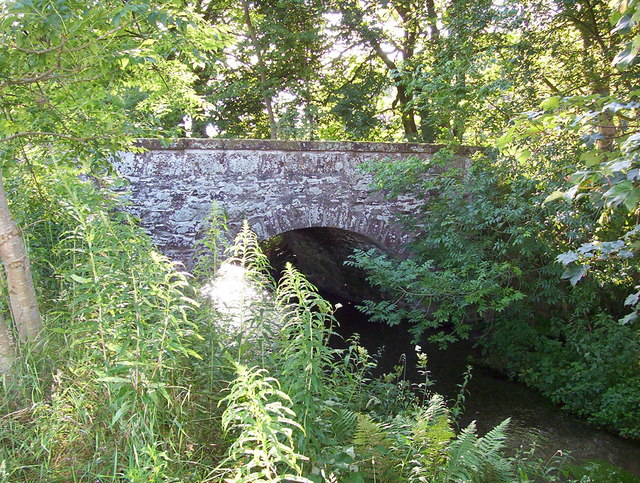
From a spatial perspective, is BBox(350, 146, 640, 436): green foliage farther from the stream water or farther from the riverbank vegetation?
the stream water

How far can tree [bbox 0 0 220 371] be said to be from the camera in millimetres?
2529

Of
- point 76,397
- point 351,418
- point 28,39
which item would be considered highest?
point 28,39

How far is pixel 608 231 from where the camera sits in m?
5.89

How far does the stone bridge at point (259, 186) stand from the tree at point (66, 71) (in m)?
3.05

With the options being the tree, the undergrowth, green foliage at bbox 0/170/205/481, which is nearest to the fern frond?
the undergrowth

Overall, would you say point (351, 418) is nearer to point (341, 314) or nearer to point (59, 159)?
point (59, 159)

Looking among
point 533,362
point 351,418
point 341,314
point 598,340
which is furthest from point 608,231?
point 341,314

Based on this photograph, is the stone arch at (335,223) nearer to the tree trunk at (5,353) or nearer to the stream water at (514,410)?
the stream water at (514,410)

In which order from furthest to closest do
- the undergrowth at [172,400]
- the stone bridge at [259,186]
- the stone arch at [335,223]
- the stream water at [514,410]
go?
1. the stone arch at [335,223]
2. the stone bridge at [259,186]
3. the stream water at [514,410]
4. the undergrowth at [172,400]

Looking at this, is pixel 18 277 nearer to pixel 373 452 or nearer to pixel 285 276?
pixel 285 276

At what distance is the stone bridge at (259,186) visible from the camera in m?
6.94

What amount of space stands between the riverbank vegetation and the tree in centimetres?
2

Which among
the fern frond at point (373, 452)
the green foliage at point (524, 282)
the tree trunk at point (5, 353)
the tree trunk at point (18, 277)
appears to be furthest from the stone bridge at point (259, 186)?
the fern frond at point (373, 452)

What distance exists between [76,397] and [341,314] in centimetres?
718
